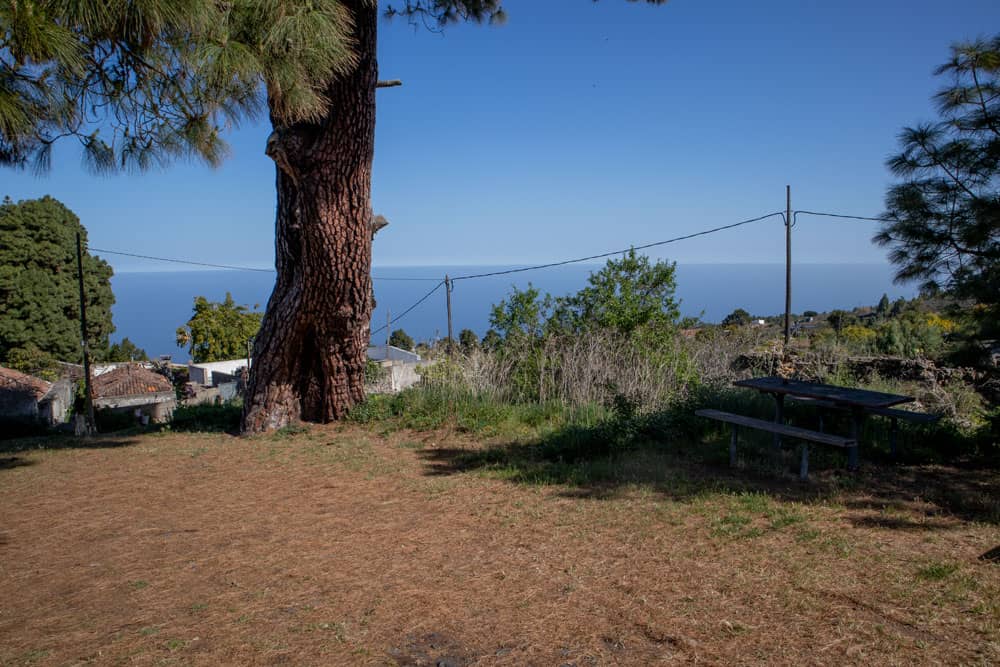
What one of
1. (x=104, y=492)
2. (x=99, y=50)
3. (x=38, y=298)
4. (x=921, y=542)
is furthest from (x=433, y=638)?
(x=38, y=298)

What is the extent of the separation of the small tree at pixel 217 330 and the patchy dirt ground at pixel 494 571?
4130 centimetres

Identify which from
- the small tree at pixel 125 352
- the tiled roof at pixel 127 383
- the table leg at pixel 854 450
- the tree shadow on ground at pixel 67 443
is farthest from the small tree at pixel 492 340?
the small tree at pixel 125 352

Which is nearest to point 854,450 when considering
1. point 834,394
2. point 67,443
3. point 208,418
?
point 834,394

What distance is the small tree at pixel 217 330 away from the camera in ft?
146

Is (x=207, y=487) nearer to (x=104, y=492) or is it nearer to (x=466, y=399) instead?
(x=104, y=492)

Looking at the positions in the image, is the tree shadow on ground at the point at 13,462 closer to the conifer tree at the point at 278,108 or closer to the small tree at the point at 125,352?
the conifer tree at the point at 278,108

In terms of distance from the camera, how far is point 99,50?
4.75 metres

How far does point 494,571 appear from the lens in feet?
12.2

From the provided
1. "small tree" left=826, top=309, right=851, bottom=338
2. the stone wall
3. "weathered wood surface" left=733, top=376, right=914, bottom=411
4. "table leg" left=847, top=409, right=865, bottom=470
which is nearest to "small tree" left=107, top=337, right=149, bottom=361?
"small tree" left=826, top=309, right=851, bottom=338

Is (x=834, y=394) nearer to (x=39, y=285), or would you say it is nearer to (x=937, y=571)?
(x=937, y=571)

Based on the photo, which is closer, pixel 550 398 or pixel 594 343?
pixel 550 398

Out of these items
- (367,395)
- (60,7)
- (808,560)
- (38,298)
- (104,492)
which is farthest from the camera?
(38,298)

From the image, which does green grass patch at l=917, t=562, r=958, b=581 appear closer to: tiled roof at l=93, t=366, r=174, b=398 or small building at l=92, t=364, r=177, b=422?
small building at l=92, t=364, r=177, b=422

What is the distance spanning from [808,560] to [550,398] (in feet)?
17.2
